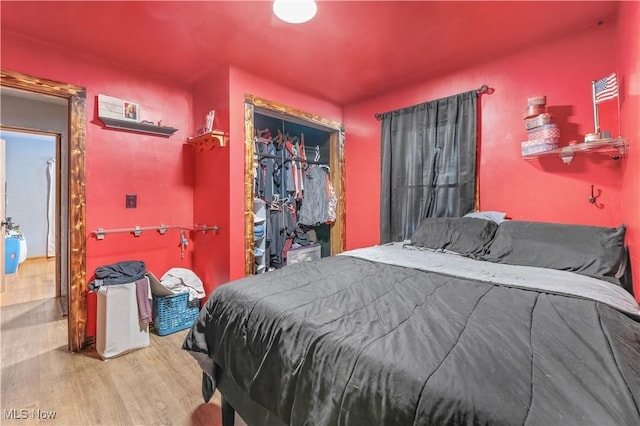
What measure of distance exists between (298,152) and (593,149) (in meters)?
2.92

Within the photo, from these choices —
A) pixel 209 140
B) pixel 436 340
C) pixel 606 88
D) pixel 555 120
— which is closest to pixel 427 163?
pixel 555 120

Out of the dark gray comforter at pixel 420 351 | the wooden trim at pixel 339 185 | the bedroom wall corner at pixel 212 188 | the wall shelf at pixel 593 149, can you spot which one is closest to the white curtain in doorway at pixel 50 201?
the bedroom wall corner at pixel 212 188

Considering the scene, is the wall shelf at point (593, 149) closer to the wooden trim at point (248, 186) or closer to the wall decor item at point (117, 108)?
the wooden trim at point (248, 186)

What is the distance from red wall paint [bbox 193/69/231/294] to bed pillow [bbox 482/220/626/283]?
7.10 feet

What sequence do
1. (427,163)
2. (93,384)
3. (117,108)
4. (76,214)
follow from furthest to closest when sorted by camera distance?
(427,163), (117,108), (76,214), (93,384)

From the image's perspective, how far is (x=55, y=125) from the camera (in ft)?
10.5

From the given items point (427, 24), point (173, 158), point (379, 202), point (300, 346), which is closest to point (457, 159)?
point (379, 202)

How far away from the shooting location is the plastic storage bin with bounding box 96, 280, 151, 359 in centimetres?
208

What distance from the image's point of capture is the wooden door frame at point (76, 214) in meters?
2.19

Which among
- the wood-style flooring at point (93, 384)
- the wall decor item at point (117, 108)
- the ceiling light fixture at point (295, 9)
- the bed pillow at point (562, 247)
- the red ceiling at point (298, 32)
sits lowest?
the wood-style flooring at point (93, 384)

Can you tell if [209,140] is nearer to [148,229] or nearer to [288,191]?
[148,229]

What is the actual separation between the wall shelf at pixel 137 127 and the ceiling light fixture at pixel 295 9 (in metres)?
1.64

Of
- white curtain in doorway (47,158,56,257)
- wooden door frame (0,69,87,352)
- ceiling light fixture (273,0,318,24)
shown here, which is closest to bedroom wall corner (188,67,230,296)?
wooden door frame (0,69,87,352)

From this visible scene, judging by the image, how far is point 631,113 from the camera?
1542 mm
